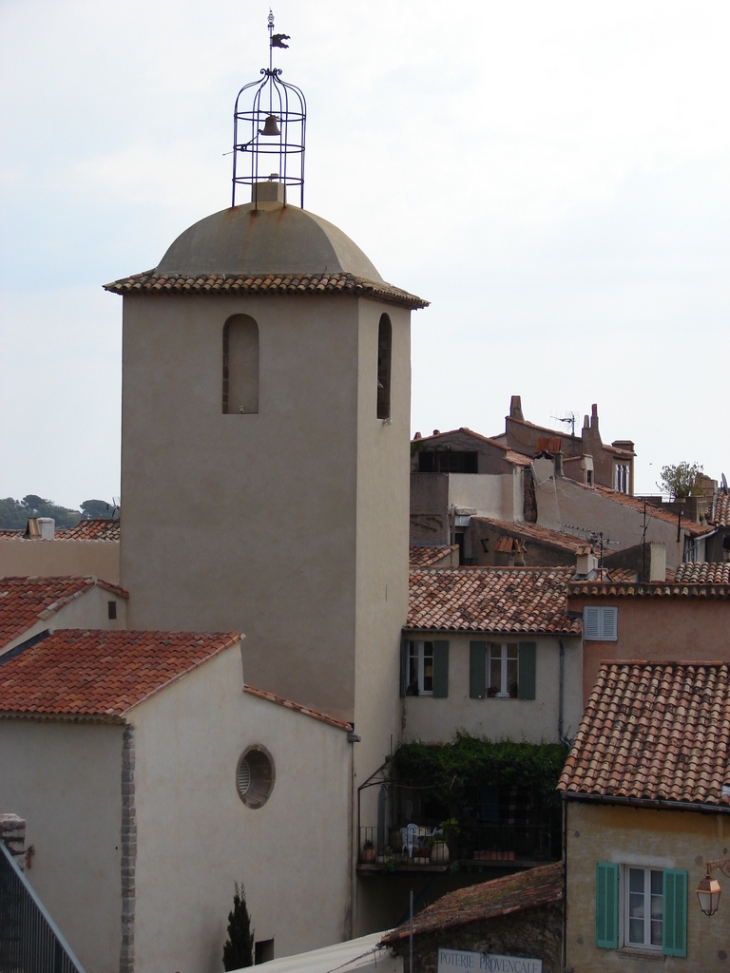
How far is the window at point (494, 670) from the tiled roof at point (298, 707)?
2.89 metres

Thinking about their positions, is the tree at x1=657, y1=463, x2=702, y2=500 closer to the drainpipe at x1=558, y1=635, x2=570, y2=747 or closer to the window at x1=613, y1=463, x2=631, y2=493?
the window at x1=613, y1=463, x2=631, y2=493

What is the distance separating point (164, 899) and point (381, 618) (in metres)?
8.17

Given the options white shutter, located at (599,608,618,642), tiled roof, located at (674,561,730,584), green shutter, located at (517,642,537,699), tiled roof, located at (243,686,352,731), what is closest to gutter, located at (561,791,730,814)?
tiled roof, located at (243,686,352,731)

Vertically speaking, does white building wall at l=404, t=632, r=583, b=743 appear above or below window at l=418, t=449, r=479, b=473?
below

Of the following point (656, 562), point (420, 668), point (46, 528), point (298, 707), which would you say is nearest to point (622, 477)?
point (46, 528)

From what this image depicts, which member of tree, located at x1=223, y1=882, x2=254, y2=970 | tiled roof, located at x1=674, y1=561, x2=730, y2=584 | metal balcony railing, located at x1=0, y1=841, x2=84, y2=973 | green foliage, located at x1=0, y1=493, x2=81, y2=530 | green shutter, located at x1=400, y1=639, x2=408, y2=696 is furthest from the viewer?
green foliage, located at x1=0, y1=493, x2=81, y2=530

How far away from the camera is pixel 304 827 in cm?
2847

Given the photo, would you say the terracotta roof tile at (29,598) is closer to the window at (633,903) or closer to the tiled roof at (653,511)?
the window at (633,903)

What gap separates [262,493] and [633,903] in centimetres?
1242

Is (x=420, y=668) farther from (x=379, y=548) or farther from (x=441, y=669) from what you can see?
(x=379, y=548)

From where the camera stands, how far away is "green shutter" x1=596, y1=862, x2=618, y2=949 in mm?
20297

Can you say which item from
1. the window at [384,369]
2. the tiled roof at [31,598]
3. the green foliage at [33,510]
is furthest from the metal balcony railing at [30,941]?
the green foliage at [33,510]

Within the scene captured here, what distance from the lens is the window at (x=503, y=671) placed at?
31516 mm

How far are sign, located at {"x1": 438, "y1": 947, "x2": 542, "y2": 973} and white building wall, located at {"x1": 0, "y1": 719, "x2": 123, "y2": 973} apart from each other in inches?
202
